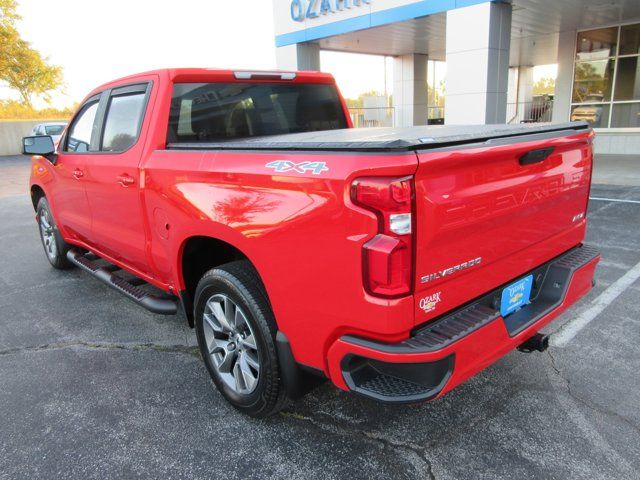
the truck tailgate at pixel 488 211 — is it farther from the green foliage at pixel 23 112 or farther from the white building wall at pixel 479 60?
the green foliage at pixel 23 112

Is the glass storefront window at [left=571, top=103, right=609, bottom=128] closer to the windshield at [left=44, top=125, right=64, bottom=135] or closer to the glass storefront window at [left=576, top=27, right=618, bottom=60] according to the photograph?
the glass storefront window at [left=576, top=27, right=618, bottom=60]

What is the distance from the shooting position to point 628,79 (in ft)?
47.5

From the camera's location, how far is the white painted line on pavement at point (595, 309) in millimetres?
3615

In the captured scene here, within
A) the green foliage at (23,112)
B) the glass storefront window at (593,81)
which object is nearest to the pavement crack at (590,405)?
the glass storefront window at (593,81)

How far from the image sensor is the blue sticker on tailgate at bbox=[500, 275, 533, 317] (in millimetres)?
2469

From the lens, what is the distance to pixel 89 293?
16.5 feet

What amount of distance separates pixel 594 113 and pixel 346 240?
16.3 metres

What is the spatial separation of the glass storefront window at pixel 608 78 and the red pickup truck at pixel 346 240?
14.2 meters

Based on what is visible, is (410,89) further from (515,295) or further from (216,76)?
(515,295)

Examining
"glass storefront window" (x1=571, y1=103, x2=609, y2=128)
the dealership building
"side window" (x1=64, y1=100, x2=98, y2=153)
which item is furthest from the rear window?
"glass storefront window" (x1=571, y1=103, x2=609, y2=128)

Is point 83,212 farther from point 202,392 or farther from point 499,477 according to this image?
point 499,477

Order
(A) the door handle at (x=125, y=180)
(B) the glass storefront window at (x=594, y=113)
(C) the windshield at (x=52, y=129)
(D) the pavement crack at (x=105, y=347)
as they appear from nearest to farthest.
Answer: (A) the door handle at (x=125, y=180) < (D) the pavement crack at (x=105, y=347) < (B) the glass storefront window at (x=594, y=113) < (C) the windshield at (x=52, y=129)

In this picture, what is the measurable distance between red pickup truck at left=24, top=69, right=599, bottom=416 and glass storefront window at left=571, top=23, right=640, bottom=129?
14230 mm

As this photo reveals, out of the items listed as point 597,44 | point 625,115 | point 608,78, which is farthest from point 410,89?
point 625,115
